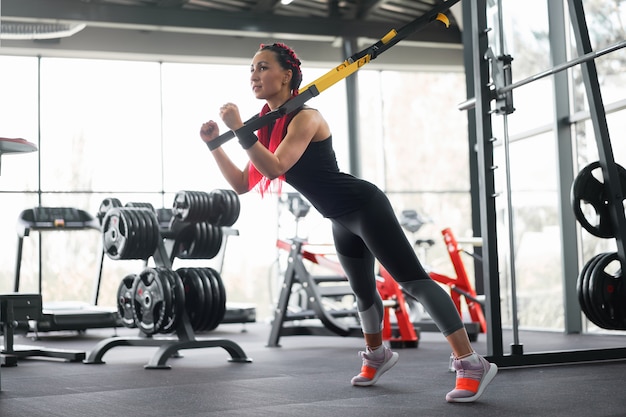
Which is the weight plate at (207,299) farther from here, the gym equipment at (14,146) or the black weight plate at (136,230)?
the gym equipment at (14,146)

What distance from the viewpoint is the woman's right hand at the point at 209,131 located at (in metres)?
2.82

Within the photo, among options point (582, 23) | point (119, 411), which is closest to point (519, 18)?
point (582, 23)

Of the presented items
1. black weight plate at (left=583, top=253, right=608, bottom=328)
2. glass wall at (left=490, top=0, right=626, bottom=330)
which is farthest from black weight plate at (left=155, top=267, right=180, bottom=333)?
glass wall at (left=490, top=0, right=626, bottom=330)

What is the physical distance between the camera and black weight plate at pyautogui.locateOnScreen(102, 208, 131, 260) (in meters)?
4.55

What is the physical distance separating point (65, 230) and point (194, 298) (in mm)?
2881

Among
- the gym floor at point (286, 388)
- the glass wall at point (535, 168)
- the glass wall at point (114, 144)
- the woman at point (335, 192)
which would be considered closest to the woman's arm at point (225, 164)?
the woman at point (335, 192)

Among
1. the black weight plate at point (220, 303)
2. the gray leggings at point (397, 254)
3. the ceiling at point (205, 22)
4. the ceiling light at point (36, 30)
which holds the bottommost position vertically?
the black weight plate at point (220, 303)

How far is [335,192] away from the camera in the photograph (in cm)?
288

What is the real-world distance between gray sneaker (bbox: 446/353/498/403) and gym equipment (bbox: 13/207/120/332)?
16.0ft

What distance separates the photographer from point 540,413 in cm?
253

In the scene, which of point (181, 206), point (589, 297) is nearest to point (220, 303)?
point (181, 206)

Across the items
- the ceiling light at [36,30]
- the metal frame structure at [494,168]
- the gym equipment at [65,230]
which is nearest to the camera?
the metal frame structure at [494,168]

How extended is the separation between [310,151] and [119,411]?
114 cm

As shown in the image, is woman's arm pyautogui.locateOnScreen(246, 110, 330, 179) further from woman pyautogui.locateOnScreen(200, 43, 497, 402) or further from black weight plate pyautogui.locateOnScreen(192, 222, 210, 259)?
black weight plate pyautogui.locateOnScreen(192, 222, 210, 259)
